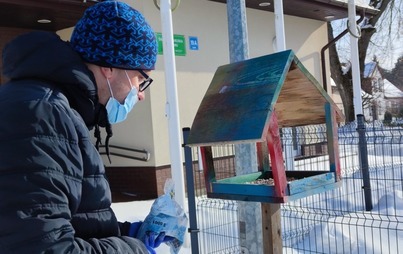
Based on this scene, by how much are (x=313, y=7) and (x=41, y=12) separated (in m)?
6.13

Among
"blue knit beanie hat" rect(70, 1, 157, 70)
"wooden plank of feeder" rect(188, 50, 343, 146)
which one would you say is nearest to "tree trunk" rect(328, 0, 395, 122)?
"wooden plank of feeder" rect(188, 50, 343, 146)

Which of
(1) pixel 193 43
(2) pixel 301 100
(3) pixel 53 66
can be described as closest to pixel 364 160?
(1) pixel 193 43

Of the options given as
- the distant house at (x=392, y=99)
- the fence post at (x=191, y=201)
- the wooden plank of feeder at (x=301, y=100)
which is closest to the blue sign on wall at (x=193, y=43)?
the fence post at (x=191, y=201)

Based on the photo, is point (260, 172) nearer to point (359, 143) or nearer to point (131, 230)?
point (131, 230)

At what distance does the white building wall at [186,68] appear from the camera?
819cm

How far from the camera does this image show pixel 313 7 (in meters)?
10.9

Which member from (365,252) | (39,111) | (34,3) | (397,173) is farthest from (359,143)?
(39,111)

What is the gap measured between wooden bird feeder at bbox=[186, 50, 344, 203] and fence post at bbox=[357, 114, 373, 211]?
3.90 m

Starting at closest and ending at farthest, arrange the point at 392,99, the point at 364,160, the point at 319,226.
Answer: the point at 319,226 → the point at 364,160 → the point at 392,99

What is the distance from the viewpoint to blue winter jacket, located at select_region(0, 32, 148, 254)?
1160 millimetres

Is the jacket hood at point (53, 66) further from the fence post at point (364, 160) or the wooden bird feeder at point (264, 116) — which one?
the fence post at point (364, 160)

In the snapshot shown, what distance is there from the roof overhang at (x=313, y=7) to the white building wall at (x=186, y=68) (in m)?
0.41

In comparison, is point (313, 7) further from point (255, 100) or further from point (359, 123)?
point (255, 100)

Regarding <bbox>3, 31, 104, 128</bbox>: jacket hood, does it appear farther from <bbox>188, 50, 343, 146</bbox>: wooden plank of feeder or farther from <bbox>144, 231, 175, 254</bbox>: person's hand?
<bbox>188, 50, 343, 146</bbox>: wooden plank of feeder
